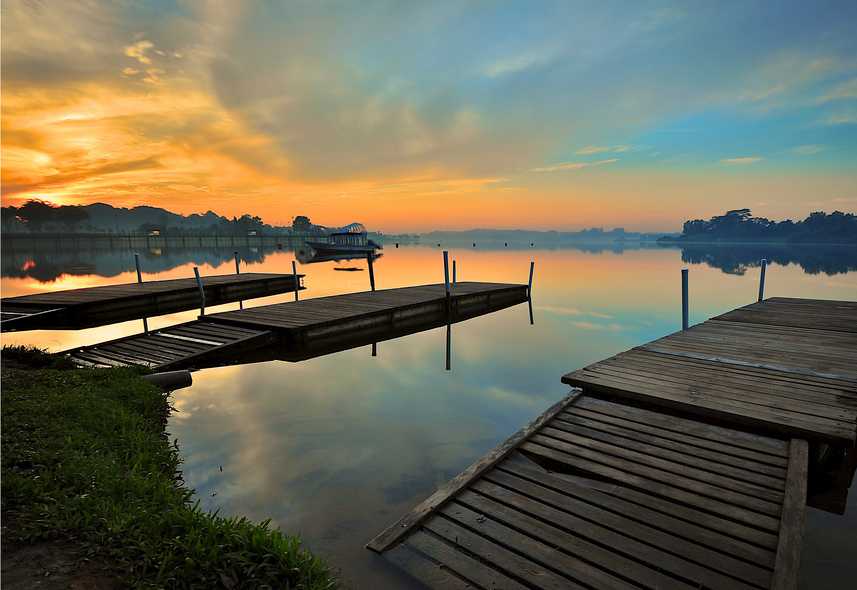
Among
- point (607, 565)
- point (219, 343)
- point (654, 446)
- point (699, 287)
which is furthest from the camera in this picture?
point (699, 287)

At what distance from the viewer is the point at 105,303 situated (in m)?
19.9

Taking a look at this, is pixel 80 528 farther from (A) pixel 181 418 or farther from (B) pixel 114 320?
(B) pixel 114 320

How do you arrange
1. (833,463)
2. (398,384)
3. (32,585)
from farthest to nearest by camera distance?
1. (398,384)
2. (833,463)
3. (32,585)

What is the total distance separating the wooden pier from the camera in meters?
3.98

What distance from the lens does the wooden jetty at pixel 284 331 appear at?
39.9ft

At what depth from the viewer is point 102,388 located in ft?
27.7

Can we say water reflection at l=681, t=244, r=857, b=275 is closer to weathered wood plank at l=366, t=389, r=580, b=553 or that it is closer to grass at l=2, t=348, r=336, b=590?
weathered wood plank at l=366, t=389, r=580, b=553

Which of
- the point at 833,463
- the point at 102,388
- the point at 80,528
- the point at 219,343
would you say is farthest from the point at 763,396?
the point at 219,343

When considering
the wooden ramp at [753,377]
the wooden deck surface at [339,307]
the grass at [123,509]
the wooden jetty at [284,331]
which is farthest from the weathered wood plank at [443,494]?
the wooden deck surface at [339,307]

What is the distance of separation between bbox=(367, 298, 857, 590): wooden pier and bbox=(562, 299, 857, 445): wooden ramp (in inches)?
1.4

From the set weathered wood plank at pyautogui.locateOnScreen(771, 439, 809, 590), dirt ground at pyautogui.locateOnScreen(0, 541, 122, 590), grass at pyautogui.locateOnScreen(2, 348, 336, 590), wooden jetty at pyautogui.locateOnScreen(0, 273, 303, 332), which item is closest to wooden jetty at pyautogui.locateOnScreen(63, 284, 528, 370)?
grass at pyautogui.locateOnScreen(2, 348, 336, 590)

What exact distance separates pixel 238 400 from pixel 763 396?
1034 cm

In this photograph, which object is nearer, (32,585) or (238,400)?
(32,585)

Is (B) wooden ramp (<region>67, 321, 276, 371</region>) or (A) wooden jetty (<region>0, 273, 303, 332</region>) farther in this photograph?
(A) wooden jetty (<region>0, 273, 303, 332</region>)
